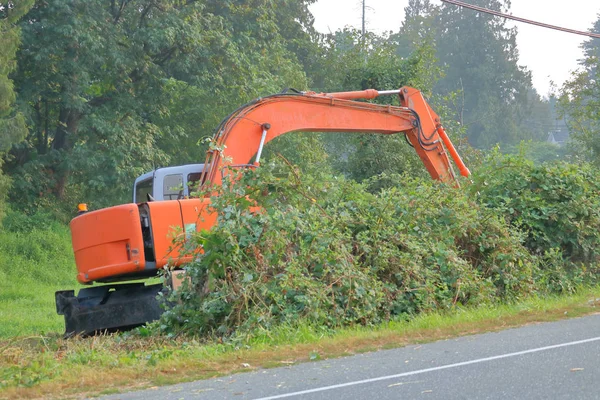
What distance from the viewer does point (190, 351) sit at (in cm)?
899

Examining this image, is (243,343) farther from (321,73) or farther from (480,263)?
(321,73)

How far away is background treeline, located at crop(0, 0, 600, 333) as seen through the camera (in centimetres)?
1091

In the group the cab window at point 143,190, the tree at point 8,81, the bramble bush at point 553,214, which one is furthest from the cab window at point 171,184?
the tree at point 8,81

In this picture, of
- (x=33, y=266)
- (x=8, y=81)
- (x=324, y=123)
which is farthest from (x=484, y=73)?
(x=324, y=123)

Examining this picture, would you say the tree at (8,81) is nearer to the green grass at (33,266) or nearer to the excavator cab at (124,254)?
the green grass at (33,266)

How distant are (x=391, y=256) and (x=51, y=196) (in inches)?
734

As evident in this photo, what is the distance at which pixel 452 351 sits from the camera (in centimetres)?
847

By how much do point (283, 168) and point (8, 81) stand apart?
10975 millimetres

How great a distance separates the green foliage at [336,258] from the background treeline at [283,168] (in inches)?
1.1

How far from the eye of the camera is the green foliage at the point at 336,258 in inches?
411

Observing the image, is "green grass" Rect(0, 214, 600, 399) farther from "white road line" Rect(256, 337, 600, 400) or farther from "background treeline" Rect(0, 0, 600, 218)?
"background treeline" Rect(0, 0, 600, 218)

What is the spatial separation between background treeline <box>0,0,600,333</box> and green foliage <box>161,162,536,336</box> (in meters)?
0.03

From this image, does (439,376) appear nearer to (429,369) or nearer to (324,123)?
(429,369)

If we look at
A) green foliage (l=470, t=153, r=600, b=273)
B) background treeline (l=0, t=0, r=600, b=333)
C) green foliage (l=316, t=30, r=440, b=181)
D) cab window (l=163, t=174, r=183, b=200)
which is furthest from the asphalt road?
green foliage (l=316, t=30, r=440, b=181)
